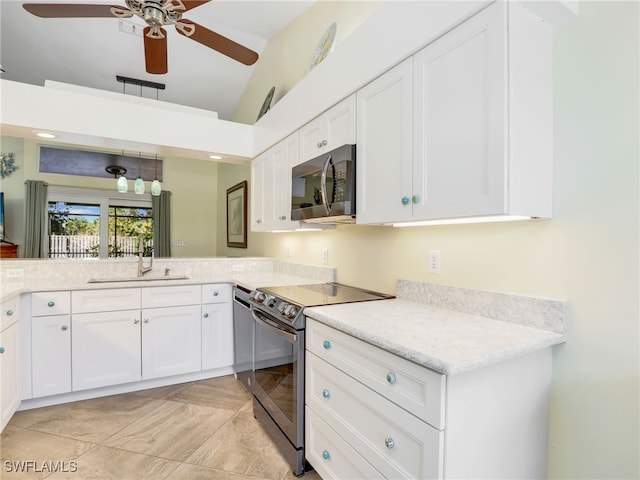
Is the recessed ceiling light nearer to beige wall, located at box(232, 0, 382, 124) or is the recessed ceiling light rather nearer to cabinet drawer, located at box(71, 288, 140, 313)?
cabinet drawer, located at box(71, 288, 140, 313)

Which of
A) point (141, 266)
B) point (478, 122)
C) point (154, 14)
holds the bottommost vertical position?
point (141, 266)

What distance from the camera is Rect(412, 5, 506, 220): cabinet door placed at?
115 centimetres

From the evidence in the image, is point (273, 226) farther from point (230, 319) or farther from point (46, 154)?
point (46, 154)

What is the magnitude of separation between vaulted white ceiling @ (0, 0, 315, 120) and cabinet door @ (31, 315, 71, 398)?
9.50ft

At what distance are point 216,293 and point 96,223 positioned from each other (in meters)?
4.07

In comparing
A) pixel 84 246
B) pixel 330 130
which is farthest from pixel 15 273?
pixel 84 246

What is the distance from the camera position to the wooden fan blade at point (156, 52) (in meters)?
2.31

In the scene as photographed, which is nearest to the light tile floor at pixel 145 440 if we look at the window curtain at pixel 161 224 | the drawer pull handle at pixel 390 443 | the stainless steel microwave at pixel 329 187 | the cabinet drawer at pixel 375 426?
the cabinet drawer at pixel 375 426

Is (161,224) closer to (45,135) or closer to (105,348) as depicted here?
(45,135)

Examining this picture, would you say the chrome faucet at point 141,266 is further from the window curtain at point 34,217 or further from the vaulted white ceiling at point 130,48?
the window curtain at point 34,217

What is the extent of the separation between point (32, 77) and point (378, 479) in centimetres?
611

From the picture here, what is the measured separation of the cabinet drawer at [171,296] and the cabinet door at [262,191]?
2.72 feet

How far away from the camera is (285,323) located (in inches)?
71.7

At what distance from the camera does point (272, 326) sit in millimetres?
1979
